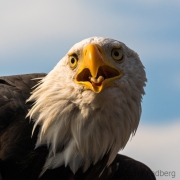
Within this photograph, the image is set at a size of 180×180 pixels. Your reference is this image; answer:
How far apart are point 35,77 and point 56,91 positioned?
3.48 ft

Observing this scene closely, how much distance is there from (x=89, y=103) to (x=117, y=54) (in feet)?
2.53

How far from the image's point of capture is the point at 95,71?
623cm

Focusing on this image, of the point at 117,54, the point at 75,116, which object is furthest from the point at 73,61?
the point at 75,116

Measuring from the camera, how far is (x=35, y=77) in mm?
7895

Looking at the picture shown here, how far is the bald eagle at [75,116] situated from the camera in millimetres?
6559

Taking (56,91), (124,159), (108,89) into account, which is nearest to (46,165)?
(56,91)

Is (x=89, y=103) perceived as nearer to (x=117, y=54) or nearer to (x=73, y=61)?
(x=73, y=61)

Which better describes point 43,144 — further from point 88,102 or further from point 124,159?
point 124,159

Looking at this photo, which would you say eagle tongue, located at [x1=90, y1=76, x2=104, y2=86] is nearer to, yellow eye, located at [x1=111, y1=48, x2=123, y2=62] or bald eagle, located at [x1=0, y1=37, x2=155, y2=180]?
bald eagle, located at [x1=0, y1=37, x2=155, y2=180]

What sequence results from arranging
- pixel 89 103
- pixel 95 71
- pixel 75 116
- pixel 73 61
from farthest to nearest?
pixel 73 61 → pixel 75 116 → pixel 89 103 → pixel 95 71

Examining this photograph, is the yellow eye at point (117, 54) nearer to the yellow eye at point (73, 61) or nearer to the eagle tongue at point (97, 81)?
the yellow eye at point (73, 61)

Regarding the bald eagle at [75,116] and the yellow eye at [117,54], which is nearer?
the bald eagle at [75,116]

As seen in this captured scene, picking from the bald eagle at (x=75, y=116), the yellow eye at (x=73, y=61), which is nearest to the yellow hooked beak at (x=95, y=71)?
the bald eagle at (x=75, y=116)

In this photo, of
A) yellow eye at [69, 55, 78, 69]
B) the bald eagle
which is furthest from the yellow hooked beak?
yellow eye at [69, 55, 78, 69]
